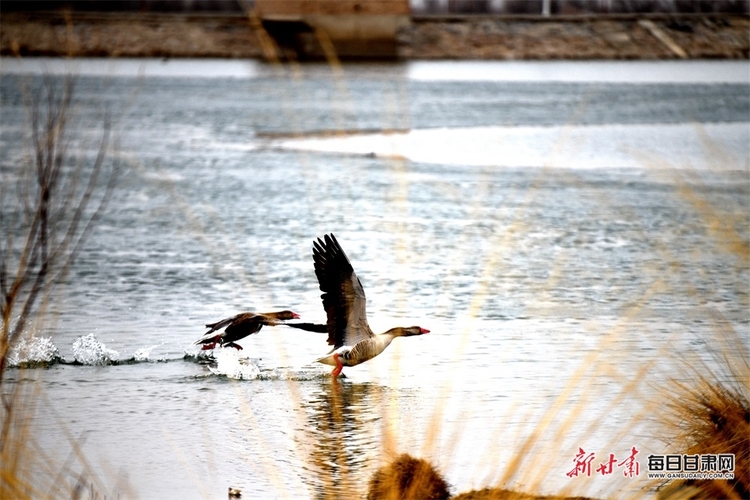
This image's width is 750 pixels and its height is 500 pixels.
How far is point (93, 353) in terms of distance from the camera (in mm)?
7035

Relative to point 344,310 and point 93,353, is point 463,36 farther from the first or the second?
point 344,310

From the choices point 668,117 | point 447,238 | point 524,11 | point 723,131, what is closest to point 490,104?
point 668,117

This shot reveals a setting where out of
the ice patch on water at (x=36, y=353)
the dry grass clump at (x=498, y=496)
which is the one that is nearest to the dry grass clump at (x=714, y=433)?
the dry grass clump at (x=498, y=496)

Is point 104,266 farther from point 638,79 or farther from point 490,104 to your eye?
point 638,79

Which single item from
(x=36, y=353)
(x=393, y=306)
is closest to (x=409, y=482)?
(x=36, y=353)

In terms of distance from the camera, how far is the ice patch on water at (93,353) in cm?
701

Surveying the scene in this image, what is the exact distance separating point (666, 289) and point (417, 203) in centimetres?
439

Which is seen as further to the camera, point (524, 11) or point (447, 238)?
point (524, 11)

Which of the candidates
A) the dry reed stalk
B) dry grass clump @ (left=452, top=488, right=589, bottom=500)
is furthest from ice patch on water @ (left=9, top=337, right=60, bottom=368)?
dry grass clump @ (left=452, top=488, right=589, bottom=500)

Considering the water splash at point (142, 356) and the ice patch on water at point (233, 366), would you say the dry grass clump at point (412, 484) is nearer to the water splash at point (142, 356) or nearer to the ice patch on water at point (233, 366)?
the ice patch on water at point (233, 366)

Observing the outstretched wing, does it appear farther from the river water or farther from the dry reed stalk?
the dry reed stalk

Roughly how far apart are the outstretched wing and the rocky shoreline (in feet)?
139

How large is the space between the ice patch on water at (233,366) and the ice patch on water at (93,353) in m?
0.59

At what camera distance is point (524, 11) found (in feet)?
177
